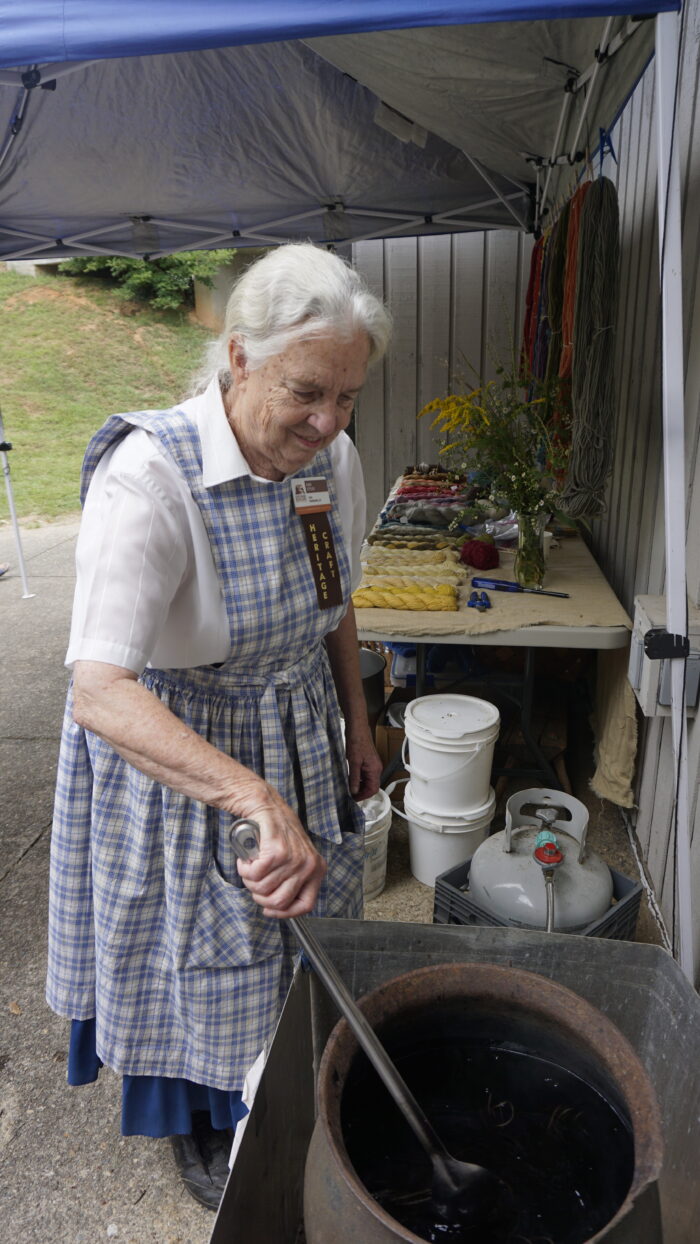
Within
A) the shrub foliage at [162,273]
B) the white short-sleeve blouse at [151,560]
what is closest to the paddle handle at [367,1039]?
the white short-sleeve blouse at [151,560]

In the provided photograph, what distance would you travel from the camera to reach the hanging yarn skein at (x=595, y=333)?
2.61m

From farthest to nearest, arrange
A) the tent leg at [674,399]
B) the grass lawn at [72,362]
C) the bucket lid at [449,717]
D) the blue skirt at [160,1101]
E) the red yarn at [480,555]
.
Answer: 1. the grass lawn at [72,362]
2. the red yarn at [480,555]
3. the bucket lid at [449,717]
4. the blue skirt at [160,1101]
5. the tent leg at [674,399]

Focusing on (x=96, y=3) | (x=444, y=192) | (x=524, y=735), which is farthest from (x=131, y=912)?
(x=444, y=192)

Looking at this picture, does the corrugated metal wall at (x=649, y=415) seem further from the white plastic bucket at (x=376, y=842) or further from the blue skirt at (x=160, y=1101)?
the blue skirt at (x=160, y=1101)

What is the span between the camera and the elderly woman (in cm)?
110

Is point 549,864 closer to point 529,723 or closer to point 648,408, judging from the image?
point 529,723

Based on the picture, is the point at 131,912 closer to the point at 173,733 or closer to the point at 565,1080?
the point at 173,733

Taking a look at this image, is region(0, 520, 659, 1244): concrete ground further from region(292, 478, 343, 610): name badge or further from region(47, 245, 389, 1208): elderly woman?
region(292, 478, 343, 610): name badge

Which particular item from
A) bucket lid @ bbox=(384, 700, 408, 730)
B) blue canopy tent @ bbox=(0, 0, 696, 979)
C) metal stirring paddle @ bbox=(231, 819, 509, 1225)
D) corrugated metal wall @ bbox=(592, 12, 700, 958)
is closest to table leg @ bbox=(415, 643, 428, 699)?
bucket lid @ bbox=(384, 700, 408, 730)

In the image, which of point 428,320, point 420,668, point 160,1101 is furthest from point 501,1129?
point 428,320

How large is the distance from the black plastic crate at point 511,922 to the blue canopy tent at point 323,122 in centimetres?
20

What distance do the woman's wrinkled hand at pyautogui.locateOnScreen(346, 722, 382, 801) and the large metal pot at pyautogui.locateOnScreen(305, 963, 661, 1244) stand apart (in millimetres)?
696

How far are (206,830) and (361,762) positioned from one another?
18.4 inches

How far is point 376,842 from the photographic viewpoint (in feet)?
8.43
